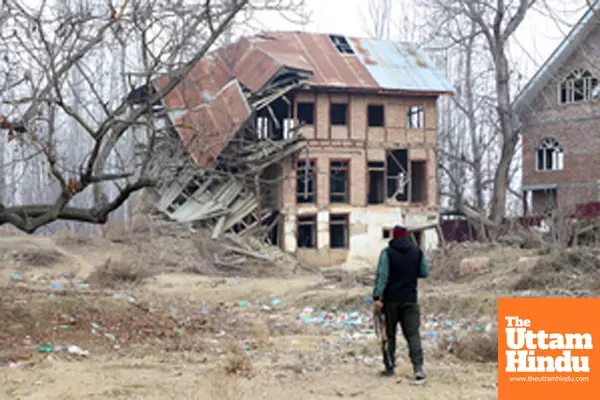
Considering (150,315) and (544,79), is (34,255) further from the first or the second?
(544,79)

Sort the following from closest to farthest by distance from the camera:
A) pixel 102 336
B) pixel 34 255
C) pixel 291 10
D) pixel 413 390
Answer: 1. pixel 413 390
2. pixel 291 10
3. pixel 102 336
4. pixel 34 255

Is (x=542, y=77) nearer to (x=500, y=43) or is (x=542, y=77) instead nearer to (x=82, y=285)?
(x=500, y=43)

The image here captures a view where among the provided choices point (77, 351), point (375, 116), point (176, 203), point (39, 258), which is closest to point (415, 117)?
point (375, 116)

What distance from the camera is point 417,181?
33688 millimetres

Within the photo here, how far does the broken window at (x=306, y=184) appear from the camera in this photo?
29.8 m

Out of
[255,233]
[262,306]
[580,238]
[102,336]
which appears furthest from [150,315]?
[255,233]

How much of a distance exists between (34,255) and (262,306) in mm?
10457

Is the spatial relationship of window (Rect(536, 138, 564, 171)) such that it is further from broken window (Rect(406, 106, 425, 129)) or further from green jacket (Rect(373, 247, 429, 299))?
green jacket (Rect(373, 247, 429, 299))

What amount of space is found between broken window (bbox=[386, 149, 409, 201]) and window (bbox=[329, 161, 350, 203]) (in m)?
1.97

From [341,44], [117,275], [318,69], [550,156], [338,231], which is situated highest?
[341,44]

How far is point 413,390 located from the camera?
26.4 ft

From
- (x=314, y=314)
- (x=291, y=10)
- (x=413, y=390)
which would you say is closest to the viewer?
(x=413, y=390)

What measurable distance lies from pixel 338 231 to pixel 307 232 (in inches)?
52.4

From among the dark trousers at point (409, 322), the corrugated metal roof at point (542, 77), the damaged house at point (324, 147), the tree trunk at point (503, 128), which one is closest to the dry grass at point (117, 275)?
the damaged house at point (324, 147)
